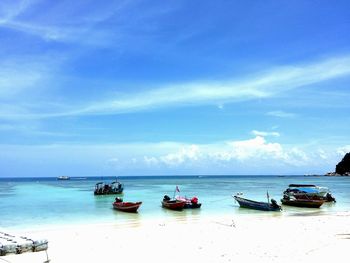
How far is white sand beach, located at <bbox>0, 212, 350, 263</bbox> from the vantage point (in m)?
13.5

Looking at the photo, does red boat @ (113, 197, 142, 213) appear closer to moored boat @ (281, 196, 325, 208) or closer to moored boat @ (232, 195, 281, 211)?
moored boat @ (232, 195, 281, 211)

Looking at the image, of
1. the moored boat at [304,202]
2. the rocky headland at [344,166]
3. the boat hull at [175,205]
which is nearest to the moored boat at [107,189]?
the boat hull at [175,205]

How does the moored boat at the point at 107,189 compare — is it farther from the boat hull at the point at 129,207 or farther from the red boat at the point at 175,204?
the red boat at the point at 175,204

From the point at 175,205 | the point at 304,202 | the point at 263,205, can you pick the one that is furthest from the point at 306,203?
the point at 175,205

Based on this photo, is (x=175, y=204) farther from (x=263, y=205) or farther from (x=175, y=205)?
(x=263, y=205)

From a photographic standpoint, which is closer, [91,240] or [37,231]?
[91,240]

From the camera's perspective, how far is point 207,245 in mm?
15680

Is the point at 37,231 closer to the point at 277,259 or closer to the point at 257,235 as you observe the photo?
the point at 257,235

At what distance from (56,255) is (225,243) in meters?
6.62

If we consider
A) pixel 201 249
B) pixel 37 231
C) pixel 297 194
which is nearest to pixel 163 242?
pixel 201 249

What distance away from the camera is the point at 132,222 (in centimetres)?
2675

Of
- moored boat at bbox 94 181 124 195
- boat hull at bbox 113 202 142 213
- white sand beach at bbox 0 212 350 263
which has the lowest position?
white sand beach at bbox 0 212 350 263

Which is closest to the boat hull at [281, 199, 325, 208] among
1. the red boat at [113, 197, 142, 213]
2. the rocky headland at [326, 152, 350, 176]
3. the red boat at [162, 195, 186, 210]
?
the red boat at [162, 195, 186, 210]

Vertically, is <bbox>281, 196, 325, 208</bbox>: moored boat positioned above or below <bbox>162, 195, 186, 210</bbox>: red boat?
below
